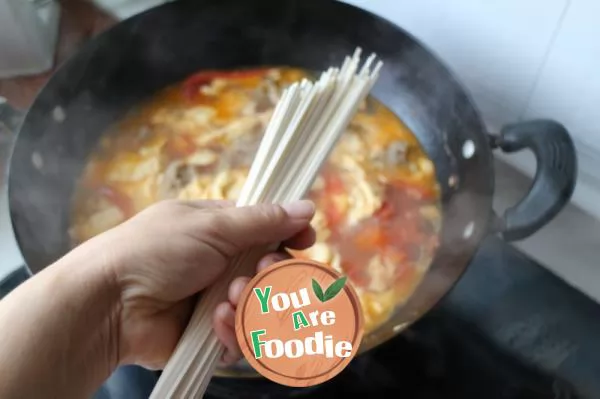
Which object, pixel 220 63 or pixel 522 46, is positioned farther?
pixel 220 63

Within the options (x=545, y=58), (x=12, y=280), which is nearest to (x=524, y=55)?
(x=545, y=58)

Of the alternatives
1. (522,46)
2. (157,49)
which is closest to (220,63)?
(157,49)

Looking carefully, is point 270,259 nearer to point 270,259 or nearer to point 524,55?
point 270,259

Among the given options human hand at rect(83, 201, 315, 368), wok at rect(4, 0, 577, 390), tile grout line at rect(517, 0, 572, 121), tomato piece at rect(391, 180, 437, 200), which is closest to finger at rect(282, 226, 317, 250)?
human hand at rect(83, 201, 315, 368)

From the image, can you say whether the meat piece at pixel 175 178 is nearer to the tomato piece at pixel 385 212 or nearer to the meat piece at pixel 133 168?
the meat piece at pixel 133 168

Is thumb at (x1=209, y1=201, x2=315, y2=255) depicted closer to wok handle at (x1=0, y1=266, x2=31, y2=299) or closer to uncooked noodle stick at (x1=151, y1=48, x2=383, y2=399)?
uncooked noodle stick at (x1=151, y1=48, x2=383, y2=399)

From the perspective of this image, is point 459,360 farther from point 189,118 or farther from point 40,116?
point 40,116
